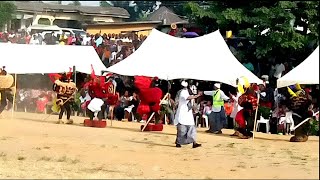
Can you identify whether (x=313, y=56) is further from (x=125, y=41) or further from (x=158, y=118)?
(x=125, y=41)

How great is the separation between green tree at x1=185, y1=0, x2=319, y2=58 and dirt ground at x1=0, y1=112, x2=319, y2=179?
343 cm

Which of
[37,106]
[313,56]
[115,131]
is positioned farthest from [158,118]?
[37,106]

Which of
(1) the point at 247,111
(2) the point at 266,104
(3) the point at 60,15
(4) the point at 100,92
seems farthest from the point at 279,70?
(3) the point at 60,15

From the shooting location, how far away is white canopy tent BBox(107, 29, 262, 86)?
20409 millimetres

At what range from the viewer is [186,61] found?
69.8 ft

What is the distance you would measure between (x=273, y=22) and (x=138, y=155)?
9146 mm

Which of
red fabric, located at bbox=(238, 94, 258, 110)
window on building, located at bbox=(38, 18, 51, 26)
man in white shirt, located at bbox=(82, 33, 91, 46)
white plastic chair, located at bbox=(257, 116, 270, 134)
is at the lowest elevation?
white plastic chair, located at bbox=(257, 116, 270, 134)

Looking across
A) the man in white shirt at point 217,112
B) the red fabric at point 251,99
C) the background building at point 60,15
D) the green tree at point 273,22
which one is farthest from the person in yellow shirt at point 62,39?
the red fabric at point 251,99

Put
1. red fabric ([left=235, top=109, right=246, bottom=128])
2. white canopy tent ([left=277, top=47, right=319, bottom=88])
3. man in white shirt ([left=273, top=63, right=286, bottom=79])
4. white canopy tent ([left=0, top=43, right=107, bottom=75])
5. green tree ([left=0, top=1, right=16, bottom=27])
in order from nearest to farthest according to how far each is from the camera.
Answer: white canopy tent ([left=277, top=47, right=319, bottom=88]) → red fabric ([left=235, top=109, right=246, bottom=128]) → man in white shirt ([left=273, top=63, right=286, bottom=79]) → white canopy tent ([left=0, top=43, right=107, bottom=75]) → green tree ([left=0, top=1, right=16, bottom=27])

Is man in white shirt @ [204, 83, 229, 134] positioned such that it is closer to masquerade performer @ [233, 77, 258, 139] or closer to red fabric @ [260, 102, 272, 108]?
masquerade performer @ [233, 77, 258, 139]

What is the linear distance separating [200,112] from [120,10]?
24963mm

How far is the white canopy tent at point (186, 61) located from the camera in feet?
67.0

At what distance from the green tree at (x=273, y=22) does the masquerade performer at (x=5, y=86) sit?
7059 mm

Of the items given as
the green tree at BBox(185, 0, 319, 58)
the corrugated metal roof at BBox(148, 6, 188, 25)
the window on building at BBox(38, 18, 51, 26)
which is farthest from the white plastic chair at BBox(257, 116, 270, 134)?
the window on building at BBox(38, 18, 51, 26)
